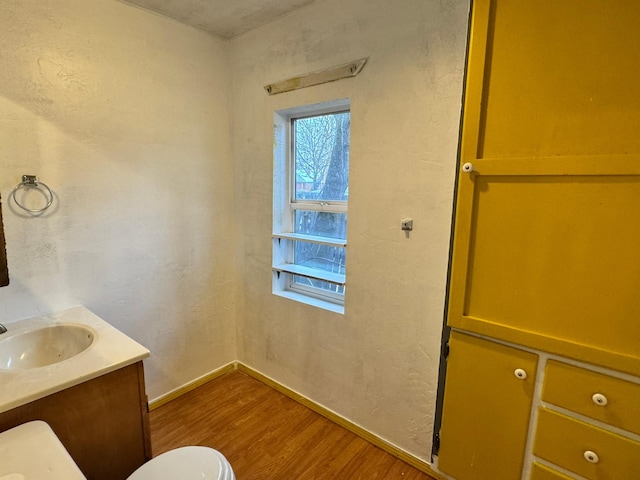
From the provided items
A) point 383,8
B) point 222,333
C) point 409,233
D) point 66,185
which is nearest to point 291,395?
point 222,333

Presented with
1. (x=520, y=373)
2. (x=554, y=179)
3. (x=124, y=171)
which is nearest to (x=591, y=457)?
(x=520, y=373)

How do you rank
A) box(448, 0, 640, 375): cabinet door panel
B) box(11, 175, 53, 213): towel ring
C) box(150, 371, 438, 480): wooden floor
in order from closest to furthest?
box(448, 0, 640, 375): cabinet door panel < box(11, 175, 53, 213): towel ring < box(150, 371, 438, 480): wooden floor

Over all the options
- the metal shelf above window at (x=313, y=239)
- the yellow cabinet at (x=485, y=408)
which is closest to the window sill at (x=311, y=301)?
the metal shelf above window at (x=313, y=239)

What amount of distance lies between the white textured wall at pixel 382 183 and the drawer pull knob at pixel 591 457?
0.61 m

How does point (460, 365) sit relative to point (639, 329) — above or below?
below

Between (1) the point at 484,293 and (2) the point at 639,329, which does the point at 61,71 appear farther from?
(2) the point at 639,329

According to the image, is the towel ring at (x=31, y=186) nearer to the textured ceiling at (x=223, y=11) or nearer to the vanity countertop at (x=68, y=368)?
the vanity countertop at (x=68, y=368)

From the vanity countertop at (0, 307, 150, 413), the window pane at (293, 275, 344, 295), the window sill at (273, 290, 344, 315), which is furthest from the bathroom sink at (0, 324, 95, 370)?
the window pane at (293, 275, 344, 295)

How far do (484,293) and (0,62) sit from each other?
2139 millimetres

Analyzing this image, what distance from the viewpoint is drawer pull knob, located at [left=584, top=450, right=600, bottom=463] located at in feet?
3.18

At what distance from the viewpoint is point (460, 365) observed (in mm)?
1199

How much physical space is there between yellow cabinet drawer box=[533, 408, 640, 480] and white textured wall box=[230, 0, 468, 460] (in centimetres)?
52

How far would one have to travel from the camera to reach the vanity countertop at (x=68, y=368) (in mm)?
1005

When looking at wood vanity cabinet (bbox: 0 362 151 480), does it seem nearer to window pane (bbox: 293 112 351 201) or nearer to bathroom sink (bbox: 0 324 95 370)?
bathroom sink (bbox: 0 324 95 370)
